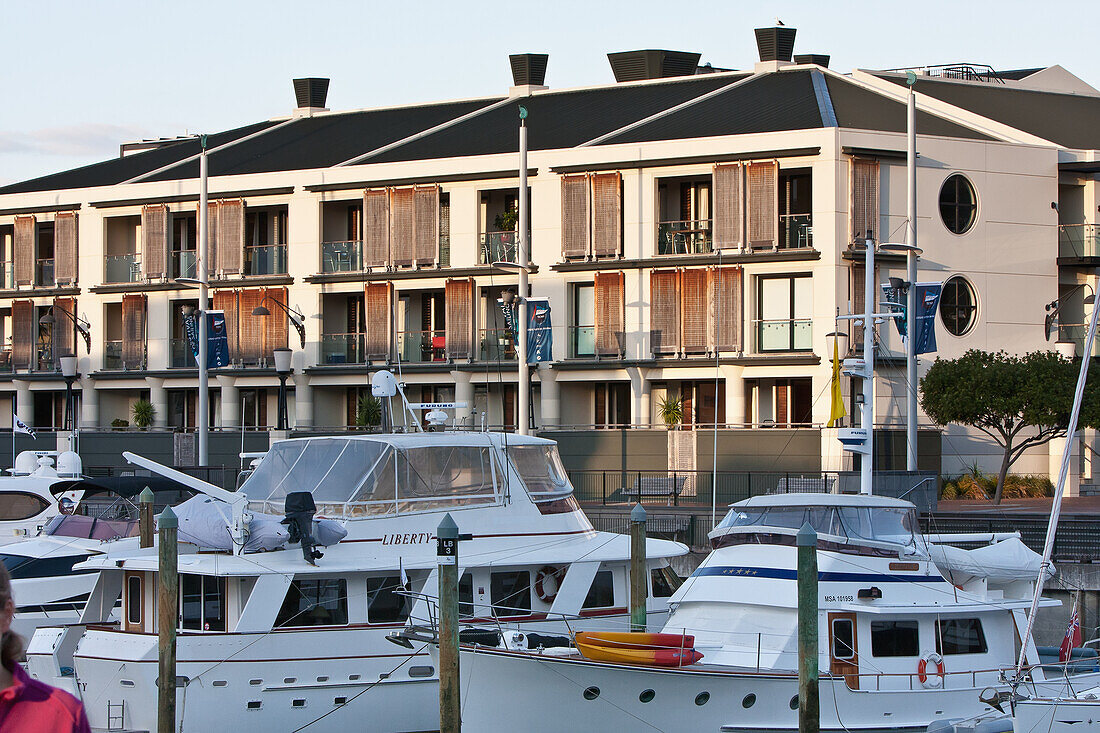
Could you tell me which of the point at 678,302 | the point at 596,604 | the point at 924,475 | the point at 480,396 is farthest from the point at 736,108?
the point at 596,604

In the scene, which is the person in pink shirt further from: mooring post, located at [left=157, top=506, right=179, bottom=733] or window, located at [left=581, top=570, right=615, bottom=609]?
window, located at [left=581, top=570, right=615, bottom=609]

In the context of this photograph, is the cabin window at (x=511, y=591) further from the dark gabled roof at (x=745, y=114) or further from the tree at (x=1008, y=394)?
the dark gabled roof at (x=745, y=114)

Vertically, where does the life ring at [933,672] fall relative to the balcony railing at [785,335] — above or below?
below

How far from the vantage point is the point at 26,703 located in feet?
14.8

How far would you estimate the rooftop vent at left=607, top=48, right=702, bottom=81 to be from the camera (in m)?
52.2

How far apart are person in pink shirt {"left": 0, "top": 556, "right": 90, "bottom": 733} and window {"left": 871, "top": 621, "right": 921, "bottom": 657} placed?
1446 cm

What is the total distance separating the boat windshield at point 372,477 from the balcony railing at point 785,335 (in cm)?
2169

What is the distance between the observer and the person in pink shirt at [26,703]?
4.47 metres

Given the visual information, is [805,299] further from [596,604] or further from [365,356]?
[596,604]

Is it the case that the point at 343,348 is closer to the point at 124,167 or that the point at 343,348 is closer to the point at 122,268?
the point at 122,268

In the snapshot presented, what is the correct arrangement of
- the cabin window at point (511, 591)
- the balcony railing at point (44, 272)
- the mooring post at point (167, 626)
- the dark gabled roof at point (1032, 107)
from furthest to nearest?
the balcony railing at point (44, 272) < the dark gabled roof at point (1032, 107) < the cabin window at point (511, 591) < the mooring post at point (167, 626)

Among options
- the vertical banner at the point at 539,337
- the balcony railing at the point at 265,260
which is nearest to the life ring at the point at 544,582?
the vertical banner at the point at 539,337

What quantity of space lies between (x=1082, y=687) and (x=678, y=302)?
84.4ft

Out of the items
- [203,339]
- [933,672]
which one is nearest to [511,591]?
[933,672]
